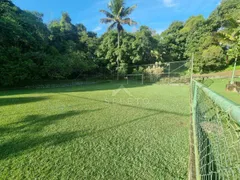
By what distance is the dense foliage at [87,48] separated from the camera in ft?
36.4

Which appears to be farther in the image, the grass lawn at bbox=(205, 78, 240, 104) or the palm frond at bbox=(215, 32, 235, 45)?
the palm frond at bbox=(215, 32, 235, 45)

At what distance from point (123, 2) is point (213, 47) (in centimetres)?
1200

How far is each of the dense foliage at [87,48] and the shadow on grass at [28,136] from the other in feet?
30.0

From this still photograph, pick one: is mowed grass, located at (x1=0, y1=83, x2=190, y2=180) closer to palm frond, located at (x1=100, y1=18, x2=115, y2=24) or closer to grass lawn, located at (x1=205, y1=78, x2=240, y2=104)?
grass lawn, located at (x1=205, y1=78, x2=240, y2=104)

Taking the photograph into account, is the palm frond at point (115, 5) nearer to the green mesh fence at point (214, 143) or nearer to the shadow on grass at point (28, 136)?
the shadow on grass at point (28, 136)

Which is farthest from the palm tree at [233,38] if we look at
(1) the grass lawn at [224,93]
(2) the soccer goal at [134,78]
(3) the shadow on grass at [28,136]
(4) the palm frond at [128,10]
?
(4) the palm frond at [128,10]

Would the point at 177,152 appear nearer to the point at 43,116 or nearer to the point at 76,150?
the point at 76,150

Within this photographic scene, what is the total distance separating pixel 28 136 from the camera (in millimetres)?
2861

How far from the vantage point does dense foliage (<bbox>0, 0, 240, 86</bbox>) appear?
1110 cm

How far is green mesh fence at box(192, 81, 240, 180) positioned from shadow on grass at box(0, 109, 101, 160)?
2.13m

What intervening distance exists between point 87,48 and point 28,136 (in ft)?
58.2

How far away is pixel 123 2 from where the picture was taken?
57.7ft

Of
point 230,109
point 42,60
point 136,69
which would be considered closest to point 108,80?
point 136,69

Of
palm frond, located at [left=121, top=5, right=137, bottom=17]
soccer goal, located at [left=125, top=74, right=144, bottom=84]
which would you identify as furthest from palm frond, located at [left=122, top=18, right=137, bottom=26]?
soccer goal, located at [left=125, top=74, right=144, bottom=84]
